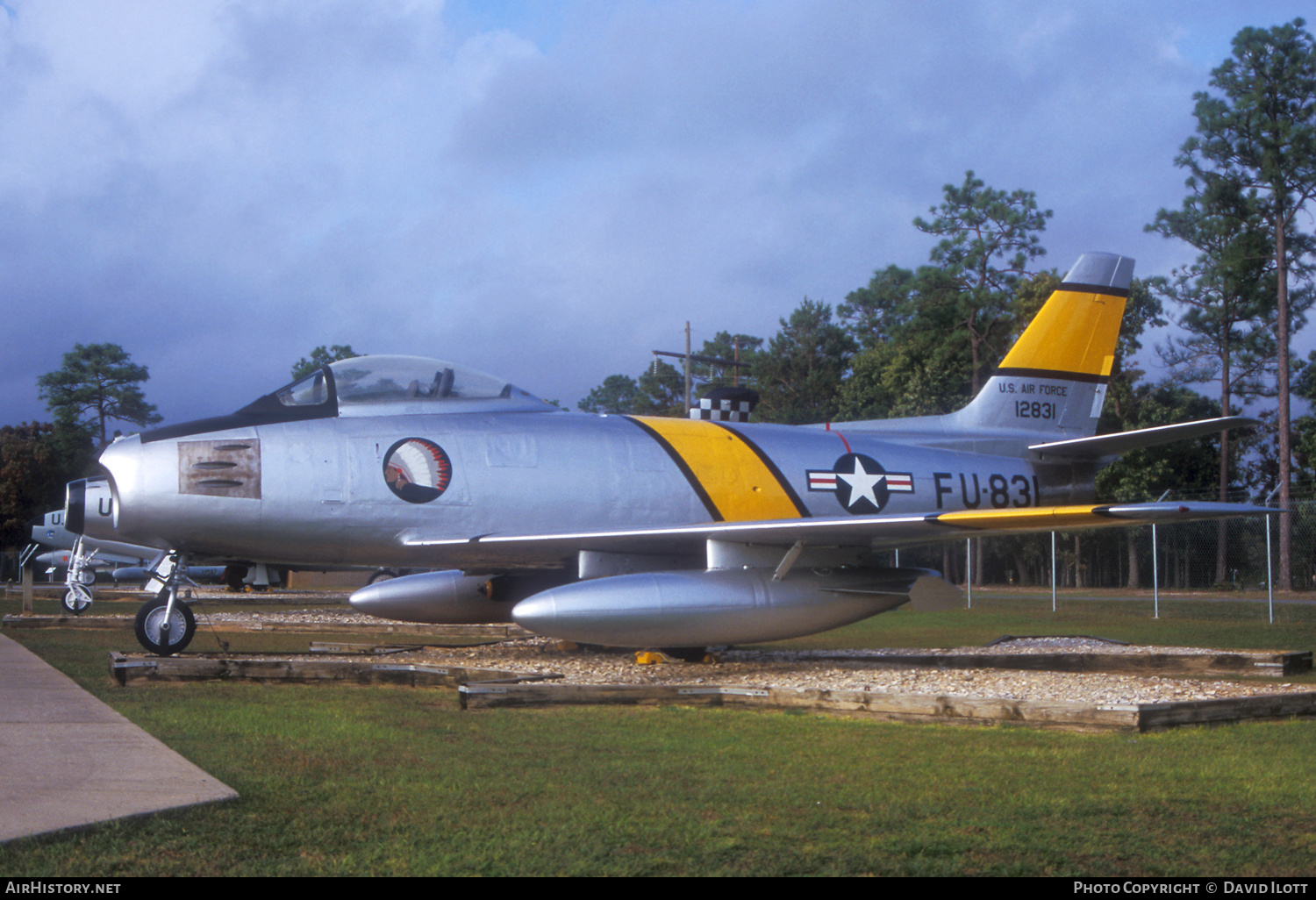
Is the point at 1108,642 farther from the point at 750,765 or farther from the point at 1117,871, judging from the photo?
the point at 1117,871

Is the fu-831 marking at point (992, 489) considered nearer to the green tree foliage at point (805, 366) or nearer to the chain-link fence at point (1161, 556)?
the chain-link fence at point (1161, 556)

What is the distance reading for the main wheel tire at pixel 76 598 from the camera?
22094 mm

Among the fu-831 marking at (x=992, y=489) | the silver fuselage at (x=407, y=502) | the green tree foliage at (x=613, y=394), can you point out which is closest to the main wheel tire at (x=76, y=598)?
the silver fuselage at (x=407, y=502)

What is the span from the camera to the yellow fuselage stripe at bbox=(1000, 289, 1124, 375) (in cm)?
1342

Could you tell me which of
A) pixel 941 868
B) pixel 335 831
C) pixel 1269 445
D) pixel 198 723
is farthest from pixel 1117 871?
pixel 1269 445

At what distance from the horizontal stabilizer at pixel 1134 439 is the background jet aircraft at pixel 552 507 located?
0.06 metres

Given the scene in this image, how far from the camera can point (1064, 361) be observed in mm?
13539

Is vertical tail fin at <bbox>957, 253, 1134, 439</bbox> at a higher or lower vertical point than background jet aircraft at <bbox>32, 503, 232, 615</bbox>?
higher

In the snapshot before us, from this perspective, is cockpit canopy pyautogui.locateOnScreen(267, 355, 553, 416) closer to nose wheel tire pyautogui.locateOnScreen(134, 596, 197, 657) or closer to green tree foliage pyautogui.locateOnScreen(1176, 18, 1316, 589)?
nose wheel tire pyautogui.locateOnScreen(134, 596, 197, 657)

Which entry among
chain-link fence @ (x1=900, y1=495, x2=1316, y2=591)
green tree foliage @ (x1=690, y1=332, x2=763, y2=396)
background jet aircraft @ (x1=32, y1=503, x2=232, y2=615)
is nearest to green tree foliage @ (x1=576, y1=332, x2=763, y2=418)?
green tree foliage @ (x1=690, y1=332, x2=763, y2=396)

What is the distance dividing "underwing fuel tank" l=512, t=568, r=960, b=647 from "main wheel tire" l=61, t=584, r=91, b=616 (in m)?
16.9

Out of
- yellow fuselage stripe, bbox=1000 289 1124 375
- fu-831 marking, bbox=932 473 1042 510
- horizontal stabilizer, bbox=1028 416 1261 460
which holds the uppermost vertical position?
yellow fuselage stripe, bbox=1000 289 1124 375

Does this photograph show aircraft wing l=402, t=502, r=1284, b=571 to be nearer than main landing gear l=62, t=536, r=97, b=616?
Yes

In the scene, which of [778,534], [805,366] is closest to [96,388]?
[805,366]
